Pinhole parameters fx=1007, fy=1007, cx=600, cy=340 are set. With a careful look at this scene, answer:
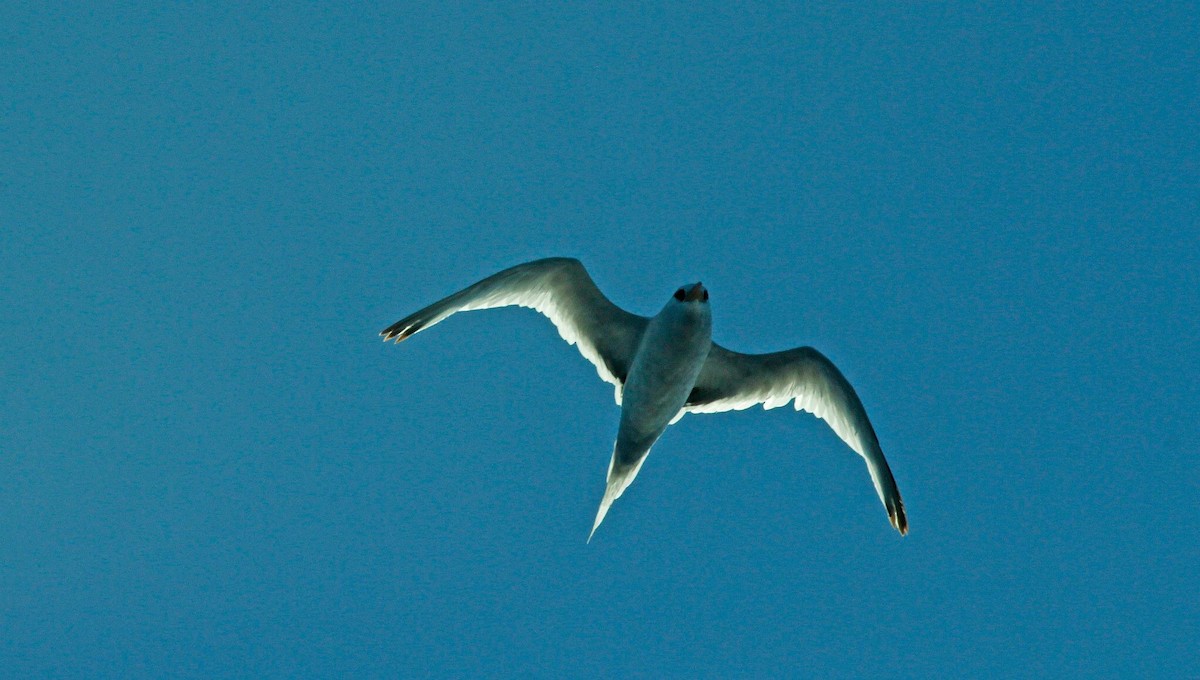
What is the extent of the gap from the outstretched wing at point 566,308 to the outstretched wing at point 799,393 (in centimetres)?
119

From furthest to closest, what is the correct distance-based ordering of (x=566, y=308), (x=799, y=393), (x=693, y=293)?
(x=799, y=393), (x=566, y=308), (x=693, y=293)

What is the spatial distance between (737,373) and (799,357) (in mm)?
915

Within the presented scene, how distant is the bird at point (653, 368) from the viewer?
13.1 m

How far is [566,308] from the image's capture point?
14305 mm

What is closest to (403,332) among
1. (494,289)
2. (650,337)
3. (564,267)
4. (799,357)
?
(494,289)

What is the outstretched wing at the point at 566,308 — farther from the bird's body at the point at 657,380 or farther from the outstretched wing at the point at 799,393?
the outstretched wing at the point at 799,393

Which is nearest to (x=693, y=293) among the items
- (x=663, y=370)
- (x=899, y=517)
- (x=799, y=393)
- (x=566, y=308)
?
(x=663, y=370)

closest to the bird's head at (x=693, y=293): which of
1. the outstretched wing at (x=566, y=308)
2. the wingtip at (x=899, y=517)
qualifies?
the outstretched wing at (x=566, y=308)

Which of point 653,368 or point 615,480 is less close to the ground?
point 653,368

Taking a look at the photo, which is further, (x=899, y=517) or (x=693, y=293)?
(x=899, y=517)

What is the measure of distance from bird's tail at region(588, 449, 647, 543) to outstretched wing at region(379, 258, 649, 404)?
3.28 feet

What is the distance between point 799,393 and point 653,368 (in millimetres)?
2884

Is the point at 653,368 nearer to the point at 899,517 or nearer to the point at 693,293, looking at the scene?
the point at 693,293

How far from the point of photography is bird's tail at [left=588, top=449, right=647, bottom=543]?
14391 millimetres
